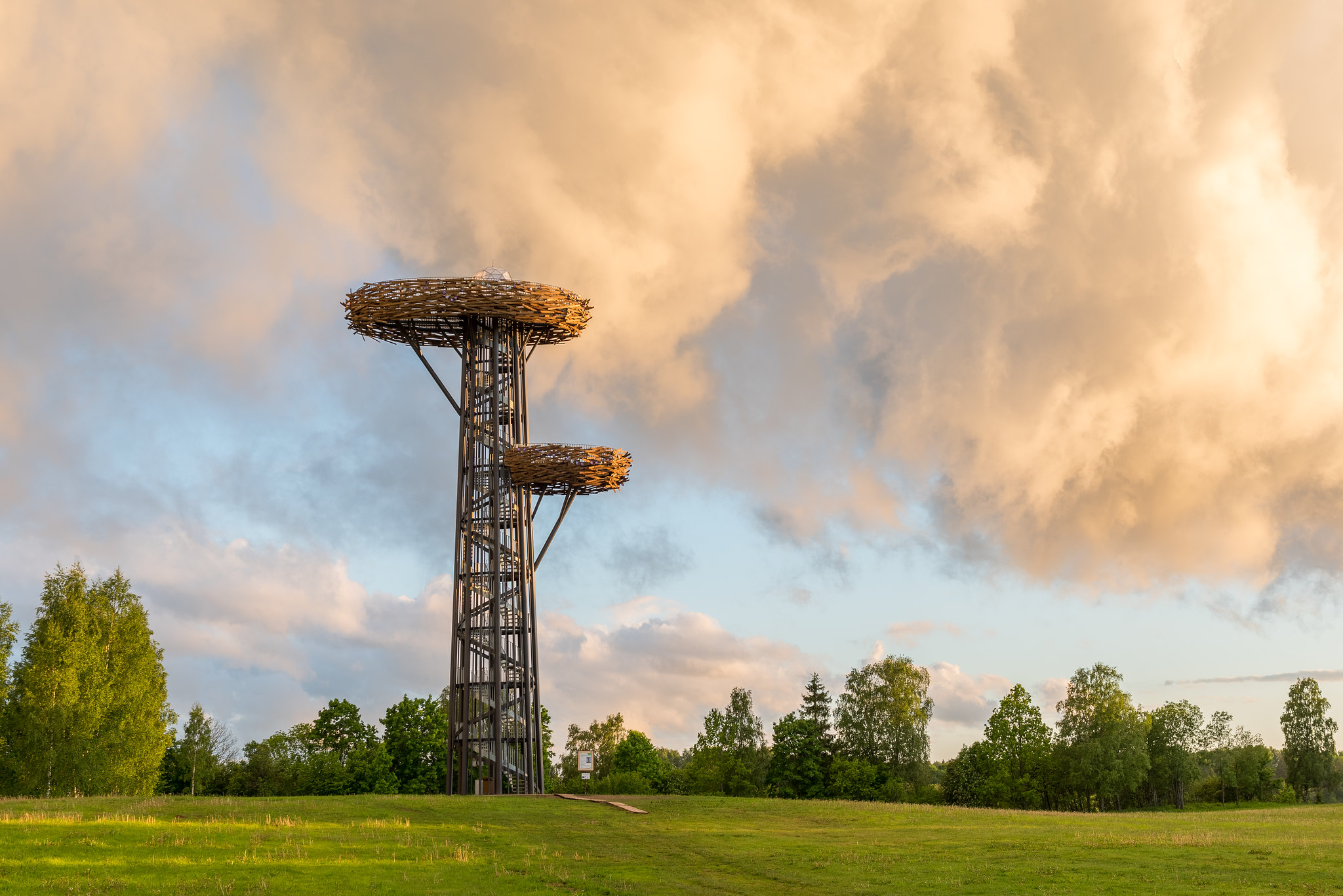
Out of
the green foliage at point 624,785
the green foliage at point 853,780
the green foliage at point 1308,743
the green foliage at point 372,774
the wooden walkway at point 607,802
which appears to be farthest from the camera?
the green foliage at point 1308,743

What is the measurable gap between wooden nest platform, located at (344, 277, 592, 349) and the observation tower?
48 millimetres

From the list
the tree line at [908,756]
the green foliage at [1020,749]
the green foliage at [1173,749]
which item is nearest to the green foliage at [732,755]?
the tree line at [908,756]

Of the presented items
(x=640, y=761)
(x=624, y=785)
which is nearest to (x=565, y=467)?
(x=624, y=785)

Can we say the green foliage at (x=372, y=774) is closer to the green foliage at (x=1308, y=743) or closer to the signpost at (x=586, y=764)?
the signpost at (x=586, y=764)

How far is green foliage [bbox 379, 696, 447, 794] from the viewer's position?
184ft

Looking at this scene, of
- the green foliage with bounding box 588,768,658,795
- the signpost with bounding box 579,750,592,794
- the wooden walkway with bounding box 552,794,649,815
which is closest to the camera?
the wooden walkway with bounding box 552,794,649,815

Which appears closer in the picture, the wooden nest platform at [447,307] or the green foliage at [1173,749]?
the wooden nest platform at [447,307]

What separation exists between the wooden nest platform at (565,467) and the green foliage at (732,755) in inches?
1057

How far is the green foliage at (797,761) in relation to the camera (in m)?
58.5

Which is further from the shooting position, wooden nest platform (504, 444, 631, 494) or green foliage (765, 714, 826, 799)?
green foliage (765, 714, 826, 799)

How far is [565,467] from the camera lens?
41.1m

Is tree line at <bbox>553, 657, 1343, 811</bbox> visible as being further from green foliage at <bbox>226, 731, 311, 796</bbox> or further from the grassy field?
the grassy field

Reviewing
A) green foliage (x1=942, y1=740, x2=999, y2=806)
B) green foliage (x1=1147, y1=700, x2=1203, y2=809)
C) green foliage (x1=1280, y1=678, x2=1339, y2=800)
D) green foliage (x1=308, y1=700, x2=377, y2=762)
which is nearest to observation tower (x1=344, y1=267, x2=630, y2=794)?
green foliage (x1=308, y1=700, x2=377, y2=762)

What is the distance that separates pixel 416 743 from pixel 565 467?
23.1 metres
